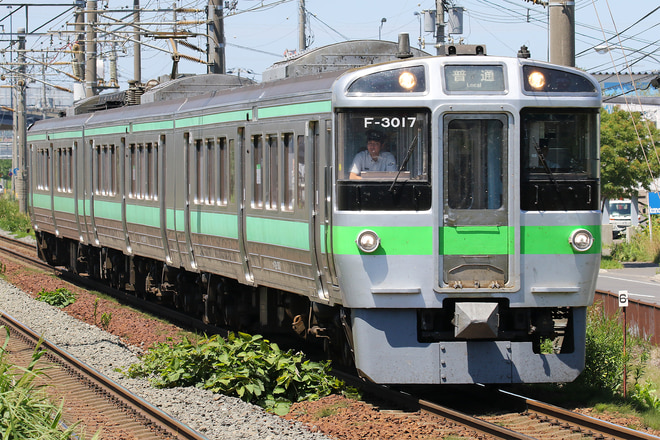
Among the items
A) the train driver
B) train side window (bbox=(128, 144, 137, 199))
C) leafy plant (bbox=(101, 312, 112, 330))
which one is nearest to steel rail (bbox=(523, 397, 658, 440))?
the train driver

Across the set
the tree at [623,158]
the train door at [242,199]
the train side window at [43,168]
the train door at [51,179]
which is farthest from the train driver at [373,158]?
the tree at [623,158]

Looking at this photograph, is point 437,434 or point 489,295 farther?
point 489,295

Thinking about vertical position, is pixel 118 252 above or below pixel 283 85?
below

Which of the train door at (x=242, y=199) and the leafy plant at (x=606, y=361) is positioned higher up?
the train door at (x=242, y=199)

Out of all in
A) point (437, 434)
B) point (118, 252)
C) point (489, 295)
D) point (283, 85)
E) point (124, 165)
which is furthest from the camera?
point (118, 252)

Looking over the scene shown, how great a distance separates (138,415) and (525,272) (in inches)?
143

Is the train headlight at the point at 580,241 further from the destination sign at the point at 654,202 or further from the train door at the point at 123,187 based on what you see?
the destination sign at the point at 654,202

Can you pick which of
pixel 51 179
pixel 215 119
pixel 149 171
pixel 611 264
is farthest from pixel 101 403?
pixel 611 264

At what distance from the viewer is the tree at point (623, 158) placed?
96.5 feet

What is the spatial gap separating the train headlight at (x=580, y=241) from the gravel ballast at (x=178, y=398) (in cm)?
274

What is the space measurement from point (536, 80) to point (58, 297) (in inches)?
441

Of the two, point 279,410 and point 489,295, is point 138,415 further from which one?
point 489,295

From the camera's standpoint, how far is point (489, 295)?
8.60m

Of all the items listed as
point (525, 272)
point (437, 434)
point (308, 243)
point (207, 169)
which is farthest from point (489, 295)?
point (207, 169)
